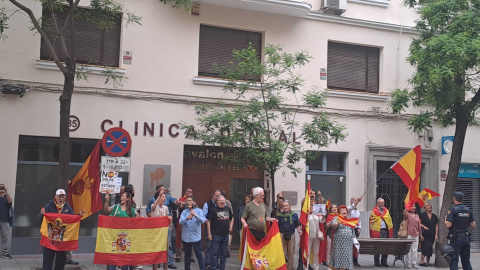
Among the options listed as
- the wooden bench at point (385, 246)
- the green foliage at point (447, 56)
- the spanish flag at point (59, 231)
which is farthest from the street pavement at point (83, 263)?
the green foliage at point (447, 56)

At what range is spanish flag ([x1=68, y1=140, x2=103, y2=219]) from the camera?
12531 mm

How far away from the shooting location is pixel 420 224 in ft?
51.0

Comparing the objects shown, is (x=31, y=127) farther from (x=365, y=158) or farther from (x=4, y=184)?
(x=365, y=158)

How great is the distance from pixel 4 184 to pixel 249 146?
597 cm

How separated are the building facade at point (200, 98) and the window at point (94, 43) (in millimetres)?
28

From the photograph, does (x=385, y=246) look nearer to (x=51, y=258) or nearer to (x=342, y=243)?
(x=342, y=243)

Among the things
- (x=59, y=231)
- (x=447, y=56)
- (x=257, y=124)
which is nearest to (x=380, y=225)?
(x=257, y=124)

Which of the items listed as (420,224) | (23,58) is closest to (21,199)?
(23,58)

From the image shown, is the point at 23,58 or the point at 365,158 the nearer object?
the point at 23,58

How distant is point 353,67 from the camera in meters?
18.4

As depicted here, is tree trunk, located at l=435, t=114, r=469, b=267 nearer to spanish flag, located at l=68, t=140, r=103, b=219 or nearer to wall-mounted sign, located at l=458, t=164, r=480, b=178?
wall-mounted sign, located at l=458, t=164, r=480, b=178

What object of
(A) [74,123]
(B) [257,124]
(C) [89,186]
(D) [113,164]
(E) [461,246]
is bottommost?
(E) [461,246]

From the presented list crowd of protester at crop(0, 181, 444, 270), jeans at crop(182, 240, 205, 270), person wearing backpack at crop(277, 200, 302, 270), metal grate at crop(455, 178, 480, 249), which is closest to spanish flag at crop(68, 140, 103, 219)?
crowd of protester at crop(0, 181, 444, 270)

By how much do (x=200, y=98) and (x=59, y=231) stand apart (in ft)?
20.6
